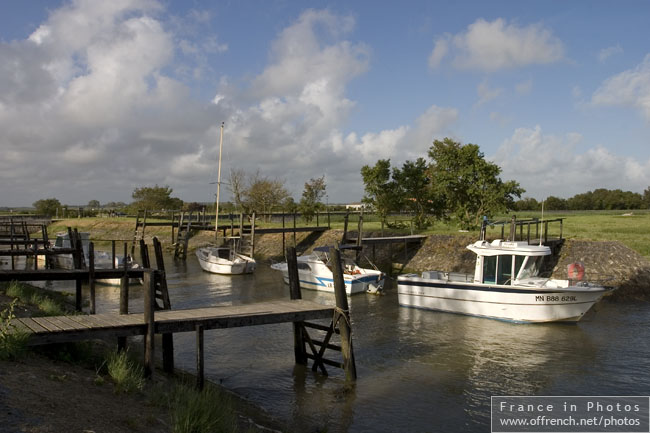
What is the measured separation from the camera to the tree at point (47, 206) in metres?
98.9

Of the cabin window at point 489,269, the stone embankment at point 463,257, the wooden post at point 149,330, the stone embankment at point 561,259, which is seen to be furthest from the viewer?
the stone embankment at point 463,257

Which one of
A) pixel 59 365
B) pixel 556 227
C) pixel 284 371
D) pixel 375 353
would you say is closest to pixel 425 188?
pixel 556 227

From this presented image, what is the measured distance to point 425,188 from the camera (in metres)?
39.3

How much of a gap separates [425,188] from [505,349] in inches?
A: 911

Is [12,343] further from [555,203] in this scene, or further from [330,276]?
[555,203]

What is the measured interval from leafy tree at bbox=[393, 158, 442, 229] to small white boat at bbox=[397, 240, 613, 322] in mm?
15846

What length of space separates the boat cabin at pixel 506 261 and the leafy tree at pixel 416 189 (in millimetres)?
16568

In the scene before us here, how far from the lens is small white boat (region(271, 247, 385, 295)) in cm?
2753

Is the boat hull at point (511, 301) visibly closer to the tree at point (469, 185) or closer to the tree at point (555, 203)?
the tree at point (469, 185)

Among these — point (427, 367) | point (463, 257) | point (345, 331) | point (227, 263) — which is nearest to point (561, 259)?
point (463, 257)

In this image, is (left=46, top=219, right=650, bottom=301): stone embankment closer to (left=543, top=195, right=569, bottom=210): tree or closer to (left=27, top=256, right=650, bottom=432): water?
(left=27, top=256, right=650, bottom=432): water

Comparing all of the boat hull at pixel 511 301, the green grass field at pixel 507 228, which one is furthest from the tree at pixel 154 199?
the boat hull at pixel 511 301

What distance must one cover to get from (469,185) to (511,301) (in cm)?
1610

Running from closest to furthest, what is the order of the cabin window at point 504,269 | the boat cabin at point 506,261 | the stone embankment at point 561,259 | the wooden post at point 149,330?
the wooden post at point 149,330, the boat cabin at point 506,261, the cabin window at point 504,269, the stone embankment at point 561,259
